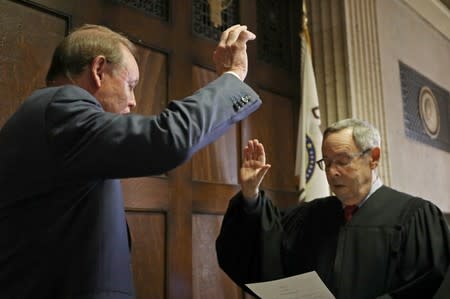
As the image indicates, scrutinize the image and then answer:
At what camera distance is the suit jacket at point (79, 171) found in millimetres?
976

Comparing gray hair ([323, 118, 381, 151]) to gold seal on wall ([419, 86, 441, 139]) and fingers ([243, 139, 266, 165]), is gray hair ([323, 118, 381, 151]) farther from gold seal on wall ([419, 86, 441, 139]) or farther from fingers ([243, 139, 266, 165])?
gold seal on wall ([419, 86, 441, 139])

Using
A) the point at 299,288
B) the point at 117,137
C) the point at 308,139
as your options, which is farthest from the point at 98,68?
the point at 308,139

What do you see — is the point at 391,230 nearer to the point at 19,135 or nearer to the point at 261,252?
the point at 261,252

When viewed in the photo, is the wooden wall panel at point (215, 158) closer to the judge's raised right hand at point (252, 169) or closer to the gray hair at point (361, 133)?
the judge's raised right hand at point (252, 169)

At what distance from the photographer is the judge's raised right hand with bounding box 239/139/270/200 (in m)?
2.00

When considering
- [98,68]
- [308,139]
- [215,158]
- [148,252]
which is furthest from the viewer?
[308,139]

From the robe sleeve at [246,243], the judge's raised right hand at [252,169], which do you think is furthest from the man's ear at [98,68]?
the robe sleeve at [246,243]

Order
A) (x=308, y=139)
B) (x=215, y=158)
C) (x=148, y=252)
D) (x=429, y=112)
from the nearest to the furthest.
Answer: (x=148, y=252), (x=215, y=158), (x=308, y=139), (x=429, y=112)

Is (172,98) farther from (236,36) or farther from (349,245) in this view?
(236,36)

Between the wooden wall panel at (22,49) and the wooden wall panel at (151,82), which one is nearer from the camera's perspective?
the wooden wall panel at (22,49)

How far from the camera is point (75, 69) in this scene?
1190 mm

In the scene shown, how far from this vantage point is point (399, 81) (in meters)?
4.42

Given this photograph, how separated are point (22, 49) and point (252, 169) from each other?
1158 mm

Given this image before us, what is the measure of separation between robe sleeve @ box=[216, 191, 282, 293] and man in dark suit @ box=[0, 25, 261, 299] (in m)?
0.92
